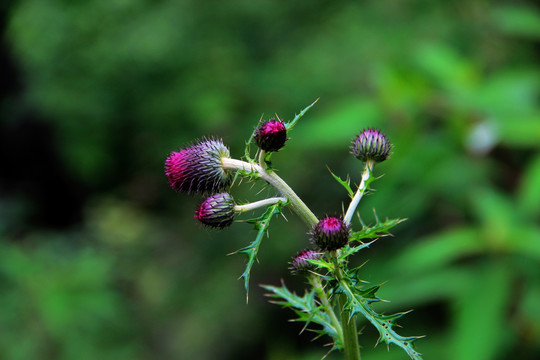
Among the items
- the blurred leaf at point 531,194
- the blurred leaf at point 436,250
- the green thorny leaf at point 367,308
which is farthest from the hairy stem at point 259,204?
the blurred leaf at point 531,194

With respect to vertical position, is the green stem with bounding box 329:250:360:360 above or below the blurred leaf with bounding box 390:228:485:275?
below

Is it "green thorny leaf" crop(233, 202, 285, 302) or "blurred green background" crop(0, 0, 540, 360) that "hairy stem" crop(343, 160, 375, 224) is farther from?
"blurred green background" crop(0, 0, 540, 360)

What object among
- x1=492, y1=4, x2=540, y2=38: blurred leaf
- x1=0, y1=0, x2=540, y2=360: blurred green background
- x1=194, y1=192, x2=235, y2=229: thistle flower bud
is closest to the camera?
x1=194, y1=192, x2=235, y2=229: thistle flower bud

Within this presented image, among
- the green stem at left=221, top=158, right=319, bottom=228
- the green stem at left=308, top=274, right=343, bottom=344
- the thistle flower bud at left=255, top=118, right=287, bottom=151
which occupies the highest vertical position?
the thistle flower bud at left=255, top=118, right=287, bottom=151

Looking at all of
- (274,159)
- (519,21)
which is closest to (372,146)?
(519,21)

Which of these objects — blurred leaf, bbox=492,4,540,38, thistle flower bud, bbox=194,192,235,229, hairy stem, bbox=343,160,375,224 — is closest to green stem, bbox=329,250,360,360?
hairy stem, bbox=343,160,375,224

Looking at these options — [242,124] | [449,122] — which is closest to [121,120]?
[242,124]
